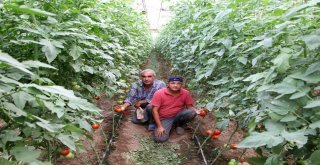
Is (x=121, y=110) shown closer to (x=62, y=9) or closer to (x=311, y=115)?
(x=62, y=9)

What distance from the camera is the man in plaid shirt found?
16.4 feet

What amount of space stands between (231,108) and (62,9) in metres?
1.57

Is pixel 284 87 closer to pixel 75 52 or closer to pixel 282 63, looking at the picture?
pixel 282 63

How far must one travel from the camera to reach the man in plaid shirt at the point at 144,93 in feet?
16.4

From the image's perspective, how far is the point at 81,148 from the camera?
201cm

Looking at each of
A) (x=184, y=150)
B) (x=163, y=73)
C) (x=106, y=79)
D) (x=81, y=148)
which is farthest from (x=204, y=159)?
(x=163, y=73)

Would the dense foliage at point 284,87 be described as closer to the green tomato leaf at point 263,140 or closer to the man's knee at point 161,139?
the green tomato leaf at point 263,140

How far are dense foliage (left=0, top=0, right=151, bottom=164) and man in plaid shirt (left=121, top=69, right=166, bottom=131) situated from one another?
1615mm

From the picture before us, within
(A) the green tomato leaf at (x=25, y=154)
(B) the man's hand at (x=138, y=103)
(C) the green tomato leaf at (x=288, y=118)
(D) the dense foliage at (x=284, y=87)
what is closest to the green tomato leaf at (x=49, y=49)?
(A) the green tomato leaf at (x=25, y=154)

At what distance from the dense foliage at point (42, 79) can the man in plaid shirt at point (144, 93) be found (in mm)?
1615

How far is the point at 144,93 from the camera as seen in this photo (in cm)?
522

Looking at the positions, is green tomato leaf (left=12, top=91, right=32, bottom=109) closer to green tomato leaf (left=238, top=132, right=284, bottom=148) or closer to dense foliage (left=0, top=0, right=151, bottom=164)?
dense foliage (left=0, top=0, right=151, bottom=164)

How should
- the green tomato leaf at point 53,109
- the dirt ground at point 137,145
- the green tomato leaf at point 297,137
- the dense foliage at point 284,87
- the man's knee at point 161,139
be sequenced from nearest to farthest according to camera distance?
the green tomato leaf at point 297,137
the dense foliage at point 284,87
the green tomato leaf at point 53,109
the dirt ground at point 137,145
the man's knee at point 161,139

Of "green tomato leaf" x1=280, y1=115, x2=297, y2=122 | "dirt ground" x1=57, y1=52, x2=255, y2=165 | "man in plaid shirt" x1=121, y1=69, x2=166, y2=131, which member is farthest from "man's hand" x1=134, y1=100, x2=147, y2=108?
"green tomato leaf" x1=280, y1=115, x2=297, y2=122
